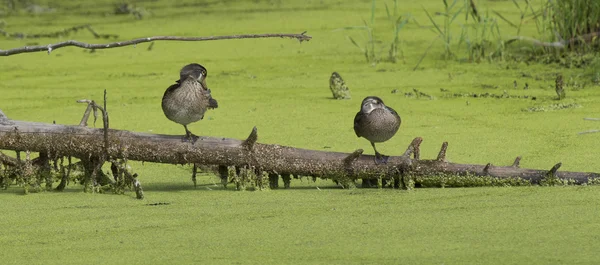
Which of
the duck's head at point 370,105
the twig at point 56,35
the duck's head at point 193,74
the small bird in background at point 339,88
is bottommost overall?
the duck's head at point 370,105

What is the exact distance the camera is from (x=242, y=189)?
16.3ft

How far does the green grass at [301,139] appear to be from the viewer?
3863 millimetres

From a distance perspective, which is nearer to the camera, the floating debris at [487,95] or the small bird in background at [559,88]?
the small bird in background at [559,88]

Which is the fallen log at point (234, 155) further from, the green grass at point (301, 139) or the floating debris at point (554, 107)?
the floating debris at point (554, 107)

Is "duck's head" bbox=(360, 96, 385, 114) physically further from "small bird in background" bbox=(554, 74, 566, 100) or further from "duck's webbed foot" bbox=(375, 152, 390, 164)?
"small bird in background" bbox=(554, 74, 566, 100)

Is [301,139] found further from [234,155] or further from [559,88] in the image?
[559,88]

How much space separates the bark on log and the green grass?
0.36ft

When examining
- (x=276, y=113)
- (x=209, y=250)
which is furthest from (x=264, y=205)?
(x=276, y=113)

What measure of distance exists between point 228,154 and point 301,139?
5.64 feet

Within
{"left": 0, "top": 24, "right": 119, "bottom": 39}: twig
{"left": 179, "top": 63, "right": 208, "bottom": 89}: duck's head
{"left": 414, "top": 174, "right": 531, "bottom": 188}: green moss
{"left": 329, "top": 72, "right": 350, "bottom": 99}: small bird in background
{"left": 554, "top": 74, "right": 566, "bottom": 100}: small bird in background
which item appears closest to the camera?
{"left": 414, "top": 174, "right": 531, "bottom": 188}: green moss

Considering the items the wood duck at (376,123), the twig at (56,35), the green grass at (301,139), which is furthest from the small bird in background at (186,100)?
the twig at (56,35)

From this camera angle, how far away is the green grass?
3.86 m

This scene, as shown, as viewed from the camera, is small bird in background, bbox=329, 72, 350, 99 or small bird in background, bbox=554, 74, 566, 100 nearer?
small bird in background, bbox=554, 74, 566, 100

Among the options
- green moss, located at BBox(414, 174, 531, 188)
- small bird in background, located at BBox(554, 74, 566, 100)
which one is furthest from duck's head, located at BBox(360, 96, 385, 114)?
small bird in background, located at BBox(554, 74, 566, 100)
